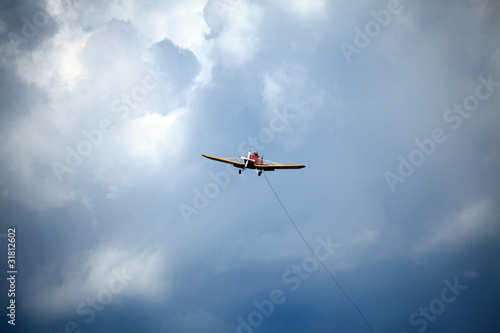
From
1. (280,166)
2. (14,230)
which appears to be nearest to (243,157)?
(280,166)

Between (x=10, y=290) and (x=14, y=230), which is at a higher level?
(x=14, y=230)

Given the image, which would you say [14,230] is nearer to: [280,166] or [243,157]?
[243,157]

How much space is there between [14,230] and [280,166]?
52.1 metres

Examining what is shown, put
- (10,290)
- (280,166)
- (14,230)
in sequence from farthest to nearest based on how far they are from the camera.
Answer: (14,230), (10,290), (280,166)

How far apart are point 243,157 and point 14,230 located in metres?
47.1

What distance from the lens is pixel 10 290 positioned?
71.7 metres

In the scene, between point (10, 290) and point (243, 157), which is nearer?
point (243, 157)

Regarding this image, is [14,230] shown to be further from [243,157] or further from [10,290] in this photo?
[243,157]

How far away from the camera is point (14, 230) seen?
251 ft

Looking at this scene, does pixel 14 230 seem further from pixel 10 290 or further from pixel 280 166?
pixel 280 166

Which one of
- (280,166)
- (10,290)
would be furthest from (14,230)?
(280,166)

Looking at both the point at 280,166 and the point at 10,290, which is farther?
the point at 10,290

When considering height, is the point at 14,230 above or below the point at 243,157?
above

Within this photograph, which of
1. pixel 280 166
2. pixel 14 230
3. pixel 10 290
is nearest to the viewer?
pixel 280 166
